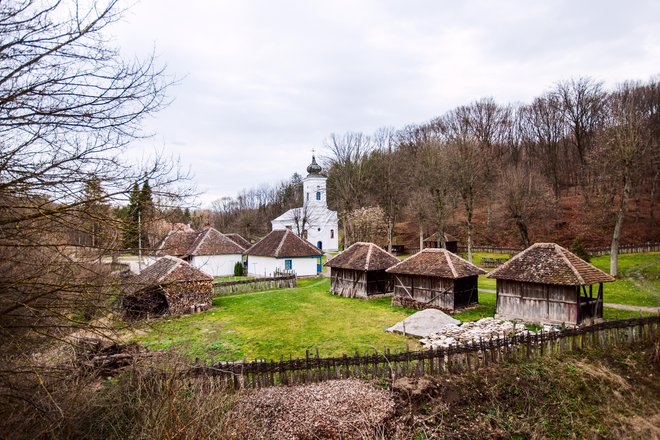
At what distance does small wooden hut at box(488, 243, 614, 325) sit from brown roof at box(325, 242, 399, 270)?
26.5 ft

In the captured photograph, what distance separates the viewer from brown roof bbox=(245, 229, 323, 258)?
3631 centimetres

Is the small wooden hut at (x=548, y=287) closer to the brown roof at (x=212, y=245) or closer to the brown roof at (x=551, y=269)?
the brown roof at (x=551, y=269)

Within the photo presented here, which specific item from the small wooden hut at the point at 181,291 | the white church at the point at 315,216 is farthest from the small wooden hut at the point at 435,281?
the white church at the point at 315,216

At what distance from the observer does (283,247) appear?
36.6 metres

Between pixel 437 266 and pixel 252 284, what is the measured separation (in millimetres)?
14265

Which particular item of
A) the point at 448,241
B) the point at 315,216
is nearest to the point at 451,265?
the point at 448,241

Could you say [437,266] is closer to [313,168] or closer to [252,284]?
[252,284]

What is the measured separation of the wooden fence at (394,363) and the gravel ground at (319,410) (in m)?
0.50

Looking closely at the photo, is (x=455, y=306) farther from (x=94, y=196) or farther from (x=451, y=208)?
(x=451, y=208)

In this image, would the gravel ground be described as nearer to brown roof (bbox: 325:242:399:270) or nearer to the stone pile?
the stone pile

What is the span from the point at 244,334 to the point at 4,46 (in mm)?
14852

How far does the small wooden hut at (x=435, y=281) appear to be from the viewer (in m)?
21.6

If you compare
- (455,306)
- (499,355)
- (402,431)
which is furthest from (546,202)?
(402,431)

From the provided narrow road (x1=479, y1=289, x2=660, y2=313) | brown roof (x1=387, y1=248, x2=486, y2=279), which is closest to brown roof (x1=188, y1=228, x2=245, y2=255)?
brown roof (x1=387, y1=248, x2=486, y2=279)
